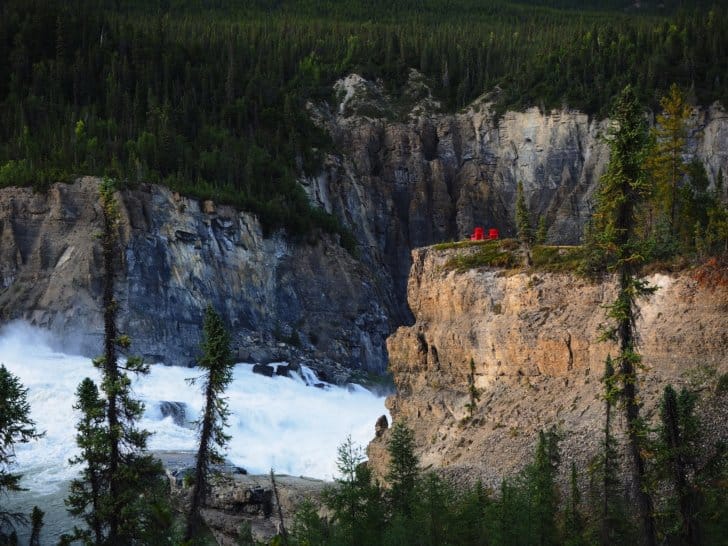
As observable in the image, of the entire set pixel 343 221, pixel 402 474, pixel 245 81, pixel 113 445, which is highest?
pixel 245 81

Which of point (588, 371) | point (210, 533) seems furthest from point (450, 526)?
point (210, 533)

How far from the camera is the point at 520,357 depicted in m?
47.4

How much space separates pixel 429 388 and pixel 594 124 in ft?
269

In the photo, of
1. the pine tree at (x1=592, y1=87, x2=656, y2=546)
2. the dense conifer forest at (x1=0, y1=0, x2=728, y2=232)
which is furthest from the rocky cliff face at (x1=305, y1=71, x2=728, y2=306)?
the pine tree at (x1=592, y1=87, x2=656, y2=546)

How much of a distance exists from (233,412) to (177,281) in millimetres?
36241

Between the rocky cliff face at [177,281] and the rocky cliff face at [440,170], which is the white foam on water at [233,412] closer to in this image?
the rocky cliff face at [177,281]

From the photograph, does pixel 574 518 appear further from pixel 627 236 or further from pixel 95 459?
pixel 95 459

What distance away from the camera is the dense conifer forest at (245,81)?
116125 mm

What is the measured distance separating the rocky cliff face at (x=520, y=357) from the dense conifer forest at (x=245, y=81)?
62293 mm

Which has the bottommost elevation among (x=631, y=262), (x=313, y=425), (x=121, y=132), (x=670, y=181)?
(x=631, y=262)

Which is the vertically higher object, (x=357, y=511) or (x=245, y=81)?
(x=245, y=81)

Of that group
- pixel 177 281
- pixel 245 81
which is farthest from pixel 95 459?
pixel 245 81

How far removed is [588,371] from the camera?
44.5 meters

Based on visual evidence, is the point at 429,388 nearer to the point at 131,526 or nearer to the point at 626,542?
the point at 626,542
